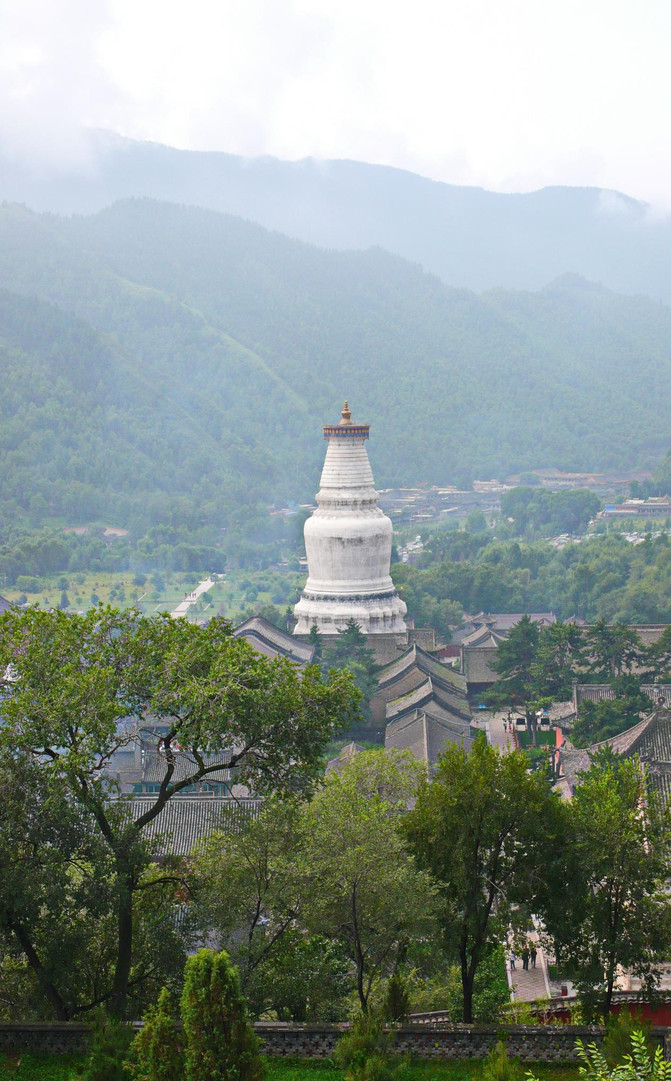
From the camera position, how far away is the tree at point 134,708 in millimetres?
13039

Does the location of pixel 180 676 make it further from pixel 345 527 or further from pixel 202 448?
pixel 202 448

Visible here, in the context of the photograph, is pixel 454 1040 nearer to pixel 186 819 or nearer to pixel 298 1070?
pixel 298 1070

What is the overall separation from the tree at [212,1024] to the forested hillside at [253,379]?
86.2 metres

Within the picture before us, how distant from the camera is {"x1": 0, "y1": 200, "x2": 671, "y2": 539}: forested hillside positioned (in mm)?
117812

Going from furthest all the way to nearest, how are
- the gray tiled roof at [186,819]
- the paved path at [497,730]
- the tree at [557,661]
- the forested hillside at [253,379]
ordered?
the forested hillside at [253,379], the tree at [557,661], the paved path at [497,730], the gray tiled roof at [186,819]

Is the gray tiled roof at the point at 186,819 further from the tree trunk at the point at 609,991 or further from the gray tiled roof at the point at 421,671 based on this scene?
the gray tiled roof at the point at 421,671

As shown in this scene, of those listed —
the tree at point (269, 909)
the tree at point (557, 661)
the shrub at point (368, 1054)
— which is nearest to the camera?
the shrub at point (368, 1054)

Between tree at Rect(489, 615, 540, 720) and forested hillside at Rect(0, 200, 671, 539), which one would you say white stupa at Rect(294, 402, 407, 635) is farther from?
forested hillside at Rect(0, 200, 671, 539)

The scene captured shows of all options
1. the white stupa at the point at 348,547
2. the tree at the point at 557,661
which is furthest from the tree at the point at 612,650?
the white stupa at the point at 348,547

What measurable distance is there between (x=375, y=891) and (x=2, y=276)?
6120 inches

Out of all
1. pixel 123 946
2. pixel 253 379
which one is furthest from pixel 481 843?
pixel 253 379

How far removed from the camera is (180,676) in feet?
44.3

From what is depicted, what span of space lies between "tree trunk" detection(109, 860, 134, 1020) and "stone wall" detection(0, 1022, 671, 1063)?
2.12 feet

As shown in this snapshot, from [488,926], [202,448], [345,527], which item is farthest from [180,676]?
[202,448]
